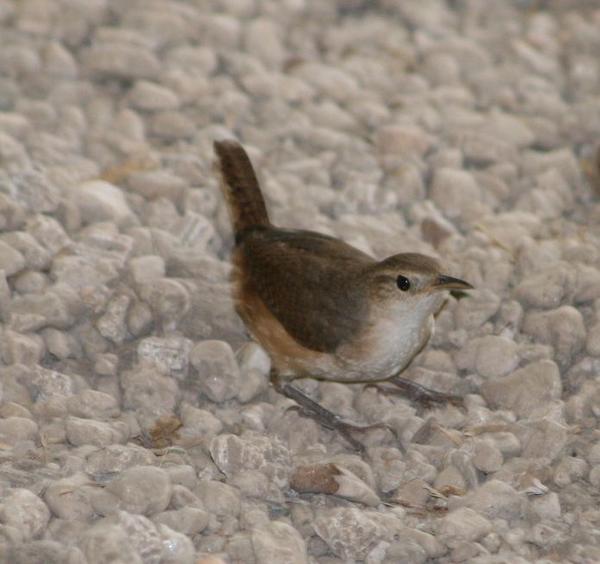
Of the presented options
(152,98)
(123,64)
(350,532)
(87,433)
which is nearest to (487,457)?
(350,532)

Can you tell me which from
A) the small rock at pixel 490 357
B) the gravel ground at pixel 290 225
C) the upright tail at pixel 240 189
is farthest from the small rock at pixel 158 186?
the small rock at pixel 490 357

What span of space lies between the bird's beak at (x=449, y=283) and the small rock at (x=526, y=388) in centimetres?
56

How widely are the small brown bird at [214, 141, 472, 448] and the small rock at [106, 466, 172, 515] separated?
3.23 feet

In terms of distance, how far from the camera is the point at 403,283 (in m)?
5.34

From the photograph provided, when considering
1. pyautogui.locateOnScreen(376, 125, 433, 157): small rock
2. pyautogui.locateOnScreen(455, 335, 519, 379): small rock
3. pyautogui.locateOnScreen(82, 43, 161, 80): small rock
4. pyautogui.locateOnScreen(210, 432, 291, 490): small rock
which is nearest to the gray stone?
pyautogui.locateOnScreen(210, 432, 291, 490): small rock

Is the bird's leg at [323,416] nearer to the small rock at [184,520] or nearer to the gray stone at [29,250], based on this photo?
the small rock at [184,520]

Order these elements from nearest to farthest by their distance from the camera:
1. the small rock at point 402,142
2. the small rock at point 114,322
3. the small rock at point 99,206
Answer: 1. the small rock at point 114,322
2. the small rock at point 99,206
3. the small rock at point 402,142

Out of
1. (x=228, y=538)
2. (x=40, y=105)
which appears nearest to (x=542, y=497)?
(x=228, y=538)

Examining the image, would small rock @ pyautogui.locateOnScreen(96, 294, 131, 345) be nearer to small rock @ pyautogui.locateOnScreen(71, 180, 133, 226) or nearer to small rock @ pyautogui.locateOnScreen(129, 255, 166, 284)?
small rock @ pyautogui.locateOnScreen(129, 255, 166, 284)

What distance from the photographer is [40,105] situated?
275 inches

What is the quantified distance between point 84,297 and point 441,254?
181 centimetres

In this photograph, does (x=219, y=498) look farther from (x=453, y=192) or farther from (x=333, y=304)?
(x=453, y=192)

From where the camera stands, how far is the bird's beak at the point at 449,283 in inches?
205

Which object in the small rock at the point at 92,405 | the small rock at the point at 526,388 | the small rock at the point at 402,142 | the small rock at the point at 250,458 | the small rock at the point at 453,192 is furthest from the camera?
the small rock at the point at 402,142
